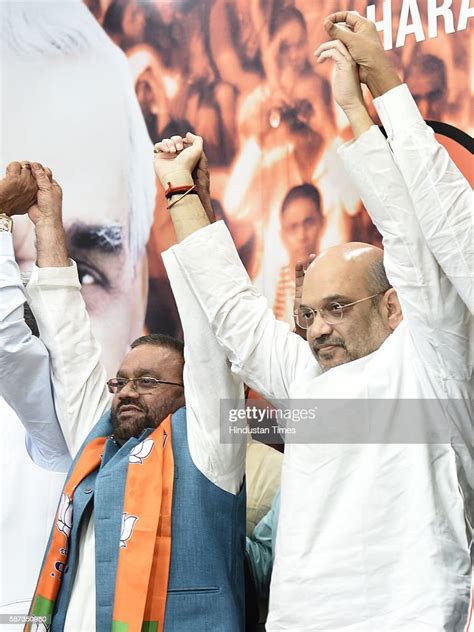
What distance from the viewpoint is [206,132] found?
3072 mm

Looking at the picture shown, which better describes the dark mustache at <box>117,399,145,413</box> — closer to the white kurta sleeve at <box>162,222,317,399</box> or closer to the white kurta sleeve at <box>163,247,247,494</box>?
the white kurta sleeve at <box>163,247,247,494</box>

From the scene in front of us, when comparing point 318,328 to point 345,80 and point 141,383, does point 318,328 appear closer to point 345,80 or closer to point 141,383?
point 345,80

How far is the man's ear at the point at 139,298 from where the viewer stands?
3.15 m

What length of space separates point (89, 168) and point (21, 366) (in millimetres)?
1045

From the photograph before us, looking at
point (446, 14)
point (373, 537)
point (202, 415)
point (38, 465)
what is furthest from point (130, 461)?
point (446, 14)

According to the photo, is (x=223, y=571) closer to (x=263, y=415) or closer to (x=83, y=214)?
(x=263, y=415)

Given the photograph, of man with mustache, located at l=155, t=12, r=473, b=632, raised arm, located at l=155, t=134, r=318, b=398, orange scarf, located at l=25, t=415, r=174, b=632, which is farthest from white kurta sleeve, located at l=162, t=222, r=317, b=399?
orange scarf, located at l=25, t=415, r=174, b=632

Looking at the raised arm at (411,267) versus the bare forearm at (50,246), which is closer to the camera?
the raised arm at (411,267)

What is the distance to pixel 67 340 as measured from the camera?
8.20 feet

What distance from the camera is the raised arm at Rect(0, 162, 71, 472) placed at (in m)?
2.45

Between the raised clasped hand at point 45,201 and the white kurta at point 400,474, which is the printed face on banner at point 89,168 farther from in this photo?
the white kurta at point 400,474

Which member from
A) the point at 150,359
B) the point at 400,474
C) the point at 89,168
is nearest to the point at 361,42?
the point at 400,474

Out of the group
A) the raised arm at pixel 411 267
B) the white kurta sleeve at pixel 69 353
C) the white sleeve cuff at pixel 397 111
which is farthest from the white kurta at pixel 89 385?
the white sleeve cuff at pixel 397 111

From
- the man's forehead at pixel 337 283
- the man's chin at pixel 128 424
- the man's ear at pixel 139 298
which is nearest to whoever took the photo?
the man's forehead at pixel 337 283
